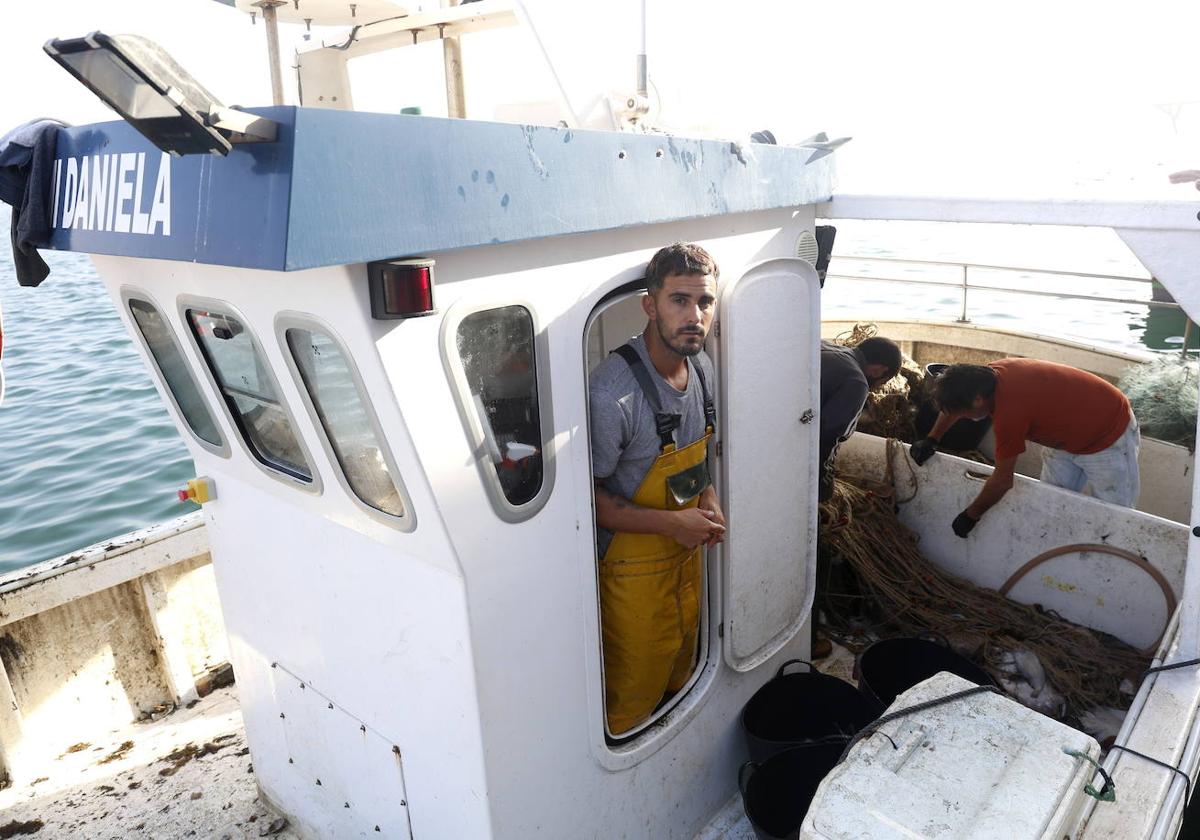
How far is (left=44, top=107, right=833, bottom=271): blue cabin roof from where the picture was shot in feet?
5.57

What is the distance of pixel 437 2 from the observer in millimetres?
3201

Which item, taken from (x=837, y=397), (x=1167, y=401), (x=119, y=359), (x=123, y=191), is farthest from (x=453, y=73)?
(x=119, y=359)

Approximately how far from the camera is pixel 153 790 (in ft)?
12.3

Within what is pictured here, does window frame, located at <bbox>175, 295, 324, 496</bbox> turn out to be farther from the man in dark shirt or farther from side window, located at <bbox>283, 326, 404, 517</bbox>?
the man in dark shirt

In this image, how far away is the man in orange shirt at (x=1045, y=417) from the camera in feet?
14.8

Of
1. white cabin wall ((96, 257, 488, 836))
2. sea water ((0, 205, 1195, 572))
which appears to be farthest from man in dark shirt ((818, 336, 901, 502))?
sea water ((0, 205, 1195, 572))

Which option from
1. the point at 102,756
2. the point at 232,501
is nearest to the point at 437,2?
the point at 232,501

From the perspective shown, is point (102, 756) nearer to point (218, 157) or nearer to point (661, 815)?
point (661, 815)

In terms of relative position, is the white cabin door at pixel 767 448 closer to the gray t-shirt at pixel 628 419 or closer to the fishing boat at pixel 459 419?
the fishing boat at pixel 459 419

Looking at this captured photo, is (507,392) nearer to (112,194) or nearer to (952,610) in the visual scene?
(112,194)

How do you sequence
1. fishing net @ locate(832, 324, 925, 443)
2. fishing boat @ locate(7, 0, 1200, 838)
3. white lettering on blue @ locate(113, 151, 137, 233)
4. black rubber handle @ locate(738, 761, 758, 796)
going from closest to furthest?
1. fishing boat @ locate(7, 0, 1200, 838)
2. white lettering on blue @ locate(113, 151, 137, 233)
3. black rubber handle @ locate(738, 761, 758, 796)
4. fishing net @ locate(832, 324, 925, 443)

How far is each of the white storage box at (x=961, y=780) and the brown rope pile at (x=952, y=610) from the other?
1621mm

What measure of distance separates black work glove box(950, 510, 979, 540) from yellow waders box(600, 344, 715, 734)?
2.19m

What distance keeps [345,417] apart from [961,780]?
1.92 meters
